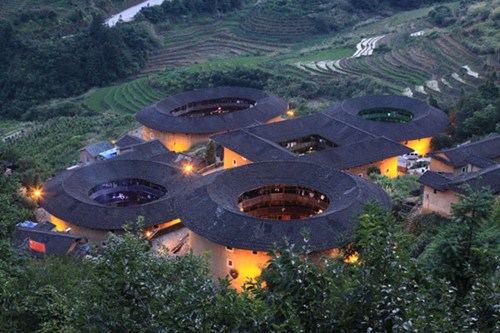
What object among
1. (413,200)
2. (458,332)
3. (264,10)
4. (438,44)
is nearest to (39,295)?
(458,332)

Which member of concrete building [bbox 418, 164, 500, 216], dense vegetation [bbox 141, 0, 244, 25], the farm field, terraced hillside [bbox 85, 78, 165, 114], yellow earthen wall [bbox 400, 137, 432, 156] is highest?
dense vegetation [bbox 141, 0, 244, 25]

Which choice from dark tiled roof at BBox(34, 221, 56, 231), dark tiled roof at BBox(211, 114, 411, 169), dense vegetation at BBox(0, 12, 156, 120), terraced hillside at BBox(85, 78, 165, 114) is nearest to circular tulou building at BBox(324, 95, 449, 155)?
dark tiled roof at BBox(211, 114, 411, 169)

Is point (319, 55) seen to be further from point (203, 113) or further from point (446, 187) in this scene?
point (446, 187)

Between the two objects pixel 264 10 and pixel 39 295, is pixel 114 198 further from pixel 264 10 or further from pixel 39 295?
pixel 264 10

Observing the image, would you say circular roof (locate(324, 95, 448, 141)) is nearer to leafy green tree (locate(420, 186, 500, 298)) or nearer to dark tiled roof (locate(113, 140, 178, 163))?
dark tiled roof (locate(113, 140, 178, 163))

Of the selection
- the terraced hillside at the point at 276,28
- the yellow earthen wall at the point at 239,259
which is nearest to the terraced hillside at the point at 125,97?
the terraced hillside at the point at 276,28

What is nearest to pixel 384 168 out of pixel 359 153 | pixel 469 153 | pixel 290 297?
pixel 359 153
